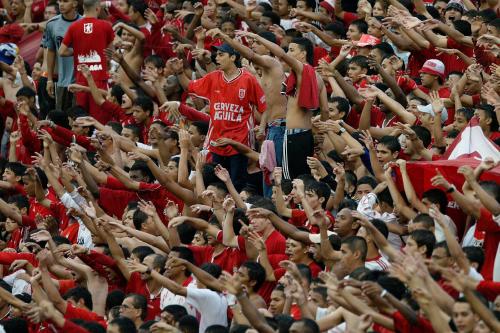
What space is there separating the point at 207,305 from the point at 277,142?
316 cm

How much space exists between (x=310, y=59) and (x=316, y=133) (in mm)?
729

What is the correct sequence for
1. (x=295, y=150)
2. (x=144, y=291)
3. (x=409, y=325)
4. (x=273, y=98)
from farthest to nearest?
(x=273, y=98) → (x=295, y=150) → (x=144, y=291) → (x=409, y=325)

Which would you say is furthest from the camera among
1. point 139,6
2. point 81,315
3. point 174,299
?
point 139,6

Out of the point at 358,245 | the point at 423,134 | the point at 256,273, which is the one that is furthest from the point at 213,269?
the point at 423,134

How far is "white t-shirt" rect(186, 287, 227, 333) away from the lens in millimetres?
11836

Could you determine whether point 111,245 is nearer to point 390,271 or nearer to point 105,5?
point 390,271

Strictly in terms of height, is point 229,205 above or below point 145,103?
above

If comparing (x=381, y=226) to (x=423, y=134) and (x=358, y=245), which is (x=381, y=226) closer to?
(x=358, y=245)

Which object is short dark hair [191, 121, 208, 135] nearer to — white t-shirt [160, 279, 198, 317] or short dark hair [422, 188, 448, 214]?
white t-shirt [160, 279, 198, 317]

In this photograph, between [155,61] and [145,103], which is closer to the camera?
[145,103]

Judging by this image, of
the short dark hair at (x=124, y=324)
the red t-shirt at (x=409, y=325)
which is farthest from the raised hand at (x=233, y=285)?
the red t-shirt at (x=409, y=325)

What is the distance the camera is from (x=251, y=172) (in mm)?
15086

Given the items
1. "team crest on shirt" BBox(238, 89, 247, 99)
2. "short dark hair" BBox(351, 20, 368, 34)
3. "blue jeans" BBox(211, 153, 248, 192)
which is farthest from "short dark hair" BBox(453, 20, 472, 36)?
"blue jeans" BBox(211, 153, 248, 192)

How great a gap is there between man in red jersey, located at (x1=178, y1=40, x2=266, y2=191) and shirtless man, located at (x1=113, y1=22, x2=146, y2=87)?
322 cm
